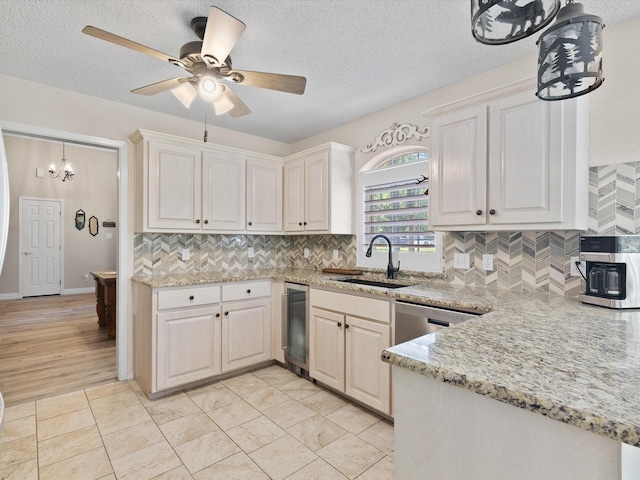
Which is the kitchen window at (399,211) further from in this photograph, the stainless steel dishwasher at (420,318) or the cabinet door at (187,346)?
the cabinet door at (187,346)

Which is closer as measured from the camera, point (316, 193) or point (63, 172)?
point (316, 193)

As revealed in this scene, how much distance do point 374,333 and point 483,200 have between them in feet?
3.74

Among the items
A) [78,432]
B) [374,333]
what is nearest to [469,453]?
[374,333]

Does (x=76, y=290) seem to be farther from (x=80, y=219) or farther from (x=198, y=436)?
(x=198, y=436)

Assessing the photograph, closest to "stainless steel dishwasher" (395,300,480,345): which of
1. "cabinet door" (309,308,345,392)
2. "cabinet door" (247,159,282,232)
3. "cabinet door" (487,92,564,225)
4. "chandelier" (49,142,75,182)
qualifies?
"cabinet door" (309,308,345,392)

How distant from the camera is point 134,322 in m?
3.04

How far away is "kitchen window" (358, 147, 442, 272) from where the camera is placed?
281cm

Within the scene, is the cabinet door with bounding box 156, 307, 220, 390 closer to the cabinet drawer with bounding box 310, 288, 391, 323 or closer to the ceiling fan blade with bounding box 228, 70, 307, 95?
the cabinet drawer with bounding box 310, 288, 391, 323

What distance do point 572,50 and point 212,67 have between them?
66.1 inches

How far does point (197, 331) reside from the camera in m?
2.83

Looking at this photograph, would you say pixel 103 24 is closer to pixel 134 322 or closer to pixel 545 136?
pixel 134 322

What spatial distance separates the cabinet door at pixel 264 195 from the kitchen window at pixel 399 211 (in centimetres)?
94

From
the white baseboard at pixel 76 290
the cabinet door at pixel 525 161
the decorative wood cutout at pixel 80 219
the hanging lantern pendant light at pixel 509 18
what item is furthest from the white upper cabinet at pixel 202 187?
the white baseboard at pixel 76 290

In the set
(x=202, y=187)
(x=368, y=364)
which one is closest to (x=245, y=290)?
(x=202, y=187)
